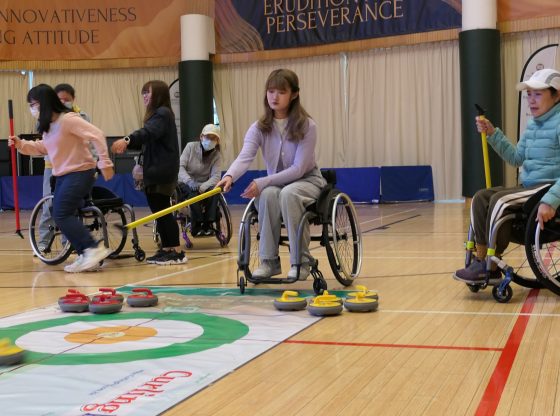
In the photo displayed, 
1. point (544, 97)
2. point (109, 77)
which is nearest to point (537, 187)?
point (544, 97)

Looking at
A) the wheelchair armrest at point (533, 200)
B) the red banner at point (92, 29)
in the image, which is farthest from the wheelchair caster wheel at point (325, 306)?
the red banner at point (92, 29)

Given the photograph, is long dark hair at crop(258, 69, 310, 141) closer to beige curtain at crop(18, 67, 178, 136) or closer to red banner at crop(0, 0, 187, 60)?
red banner at crop(0, 0, 187, 60)

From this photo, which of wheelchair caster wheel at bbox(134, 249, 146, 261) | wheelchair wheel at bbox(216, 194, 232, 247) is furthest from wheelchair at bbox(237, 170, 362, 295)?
wheelchair wheel at bbox(216, 194, 232, 247)

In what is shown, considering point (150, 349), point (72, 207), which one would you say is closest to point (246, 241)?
point (150, 349)

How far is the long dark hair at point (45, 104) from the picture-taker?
4262 millimetres

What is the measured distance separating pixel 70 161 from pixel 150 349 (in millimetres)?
2209

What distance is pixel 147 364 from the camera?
7.06 feet

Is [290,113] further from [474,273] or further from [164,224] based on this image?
[164,224]

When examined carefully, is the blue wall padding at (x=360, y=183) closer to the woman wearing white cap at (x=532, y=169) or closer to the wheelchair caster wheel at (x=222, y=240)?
the wheelchair caster wheel at (x=222, y=240)

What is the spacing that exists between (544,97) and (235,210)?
7.18 meters

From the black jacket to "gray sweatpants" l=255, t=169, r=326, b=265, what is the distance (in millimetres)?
1280

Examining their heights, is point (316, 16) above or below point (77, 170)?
above

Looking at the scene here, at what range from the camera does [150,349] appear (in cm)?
234

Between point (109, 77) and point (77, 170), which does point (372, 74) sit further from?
point (77, 170)
